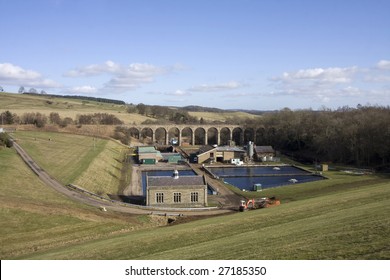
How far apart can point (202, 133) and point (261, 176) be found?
61.4m

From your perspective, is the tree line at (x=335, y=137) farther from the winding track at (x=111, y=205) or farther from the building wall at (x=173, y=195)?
the winding track at (x=111, y=205)

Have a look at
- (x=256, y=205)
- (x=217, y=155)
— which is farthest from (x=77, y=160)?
(x=256, y=205)

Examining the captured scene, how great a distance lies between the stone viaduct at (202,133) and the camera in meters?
109

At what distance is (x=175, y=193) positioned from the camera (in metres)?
37.9

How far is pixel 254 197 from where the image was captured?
42344 millimetres

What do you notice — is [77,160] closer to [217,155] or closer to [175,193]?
[175,193]

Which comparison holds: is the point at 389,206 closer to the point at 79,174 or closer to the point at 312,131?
the point at 79,174

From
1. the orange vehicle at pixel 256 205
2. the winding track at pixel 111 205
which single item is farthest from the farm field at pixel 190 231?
the orange vehicle at pixel 256 205

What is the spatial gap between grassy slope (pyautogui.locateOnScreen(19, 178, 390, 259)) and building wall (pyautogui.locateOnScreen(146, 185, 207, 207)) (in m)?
15.9

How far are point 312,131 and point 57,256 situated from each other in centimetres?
7945

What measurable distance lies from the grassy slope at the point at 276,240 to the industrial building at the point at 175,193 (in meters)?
15.9

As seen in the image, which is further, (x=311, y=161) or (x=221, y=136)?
(x=221, y=136)

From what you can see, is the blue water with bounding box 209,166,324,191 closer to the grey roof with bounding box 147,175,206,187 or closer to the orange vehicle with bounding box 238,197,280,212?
the grey roof with bounding box 147,175,206,187

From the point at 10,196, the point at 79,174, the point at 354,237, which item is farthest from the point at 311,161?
the point at 354,237
